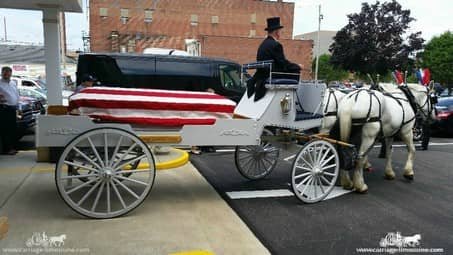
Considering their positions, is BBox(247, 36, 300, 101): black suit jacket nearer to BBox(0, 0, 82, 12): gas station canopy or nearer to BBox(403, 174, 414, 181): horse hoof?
BBox(403, 174, 414, 181): horse hoof

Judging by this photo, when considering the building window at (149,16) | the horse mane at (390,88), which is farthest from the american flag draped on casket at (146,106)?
the building window at (149,16)

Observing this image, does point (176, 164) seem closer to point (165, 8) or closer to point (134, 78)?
point (134, 78)

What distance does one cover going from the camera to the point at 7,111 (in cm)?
778

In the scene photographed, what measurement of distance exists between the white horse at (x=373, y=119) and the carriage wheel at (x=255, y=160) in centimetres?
123

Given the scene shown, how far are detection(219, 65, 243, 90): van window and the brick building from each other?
98.9ft

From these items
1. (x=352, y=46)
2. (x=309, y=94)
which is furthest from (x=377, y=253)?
(x=352, y=46)

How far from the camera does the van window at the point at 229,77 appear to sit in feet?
35.3

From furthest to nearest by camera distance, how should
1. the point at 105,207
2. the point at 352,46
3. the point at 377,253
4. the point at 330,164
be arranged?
the point at 352,46, the point at 330,164, the point at 105,207, the point at 377,253

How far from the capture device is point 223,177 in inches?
259

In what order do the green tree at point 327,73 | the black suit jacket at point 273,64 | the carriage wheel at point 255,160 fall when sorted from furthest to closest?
1. the green tree at point 327,73
2. the carriage wheel at point 255,160
3. the black suit jacket at point 273,64

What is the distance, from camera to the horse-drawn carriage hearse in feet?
13.8

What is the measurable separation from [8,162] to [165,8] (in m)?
49.6

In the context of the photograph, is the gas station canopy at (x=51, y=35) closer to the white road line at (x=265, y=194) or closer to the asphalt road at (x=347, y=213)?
the asphalt road at (x=347, y=213)

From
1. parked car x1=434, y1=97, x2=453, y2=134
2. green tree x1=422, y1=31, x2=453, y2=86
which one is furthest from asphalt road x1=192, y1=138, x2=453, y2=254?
green tree x1=422, y1=31, x2=453, y2=86
